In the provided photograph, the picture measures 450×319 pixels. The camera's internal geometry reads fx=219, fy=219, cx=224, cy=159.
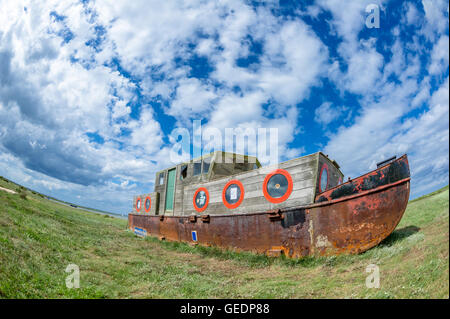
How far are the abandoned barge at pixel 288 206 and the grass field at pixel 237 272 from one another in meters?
0.48

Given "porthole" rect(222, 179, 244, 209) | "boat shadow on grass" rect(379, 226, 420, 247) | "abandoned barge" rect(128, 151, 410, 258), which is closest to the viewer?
"boat shadow on grass" rect(379, 226, 420, 247)

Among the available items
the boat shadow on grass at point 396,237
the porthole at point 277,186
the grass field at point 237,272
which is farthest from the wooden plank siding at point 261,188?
the boat shadow on grass at point 396,237

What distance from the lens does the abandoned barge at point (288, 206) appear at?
18.9 ft

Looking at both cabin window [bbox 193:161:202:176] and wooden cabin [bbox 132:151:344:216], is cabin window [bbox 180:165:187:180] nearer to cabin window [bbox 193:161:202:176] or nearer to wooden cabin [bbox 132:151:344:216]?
wooden cabin [bbox 132:151:344:216]

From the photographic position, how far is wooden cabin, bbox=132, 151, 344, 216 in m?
7.25

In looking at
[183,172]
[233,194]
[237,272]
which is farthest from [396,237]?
[183,172]

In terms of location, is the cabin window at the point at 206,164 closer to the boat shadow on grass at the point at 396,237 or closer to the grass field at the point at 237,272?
the grass field at the point at 237,272

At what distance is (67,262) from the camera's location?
5895 mm

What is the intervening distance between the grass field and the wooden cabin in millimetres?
1954

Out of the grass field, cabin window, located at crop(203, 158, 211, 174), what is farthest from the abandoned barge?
the grass field

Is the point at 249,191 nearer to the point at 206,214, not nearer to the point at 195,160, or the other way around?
the point at 206,214
